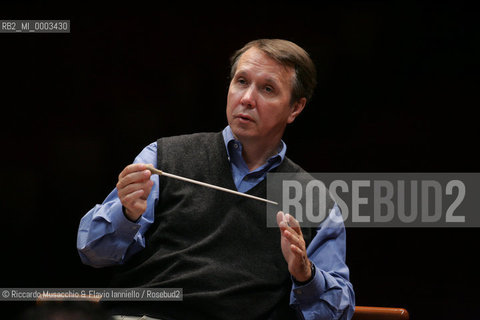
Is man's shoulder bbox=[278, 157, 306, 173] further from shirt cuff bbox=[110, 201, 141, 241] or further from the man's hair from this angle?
shirt cuff bbox=[110, 201, 141, 241]

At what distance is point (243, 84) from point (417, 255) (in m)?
1.18

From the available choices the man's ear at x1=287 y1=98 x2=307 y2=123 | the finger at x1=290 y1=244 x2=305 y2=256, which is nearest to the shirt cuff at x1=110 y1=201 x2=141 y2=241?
the finger at x1=290 y1=244 x2=305 y2=256

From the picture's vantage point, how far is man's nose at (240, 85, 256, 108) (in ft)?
6.45

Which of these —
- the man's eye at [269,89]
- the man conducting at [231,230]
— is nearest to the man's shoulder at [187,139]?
the man conducting at [231,230]

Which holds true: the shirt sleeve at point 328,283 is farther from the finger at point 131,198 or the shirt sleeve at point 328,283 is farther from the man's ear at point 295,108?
the finger at point 131,198

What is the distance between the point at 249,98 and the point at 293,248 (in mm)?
529

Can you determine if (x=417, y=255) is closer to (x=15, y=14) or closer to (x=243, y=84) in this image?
(x=243, y=84)

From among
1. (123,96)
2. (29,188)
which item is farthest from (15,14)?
(29,188)

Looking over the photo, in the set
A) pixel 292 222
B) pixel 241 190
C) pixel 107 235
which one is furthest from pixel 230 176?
pixel 107 235

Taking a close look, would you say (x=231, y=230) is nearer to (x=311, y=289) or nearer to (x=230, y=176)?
(x=230, y=176)

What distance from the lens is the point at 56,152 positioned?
243 centimetres

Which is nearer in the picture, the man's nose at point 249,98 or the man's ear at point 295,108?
the man's nose at point 249,98

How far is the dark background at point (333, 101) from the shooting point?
2494mm

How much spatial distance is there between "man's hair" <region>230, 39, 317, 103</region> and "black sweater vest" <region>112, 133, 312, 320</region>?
14.1 inches
